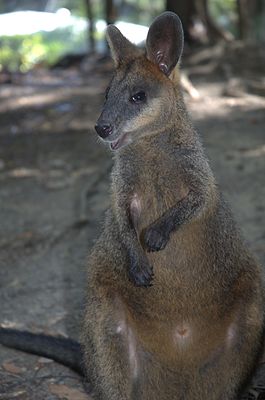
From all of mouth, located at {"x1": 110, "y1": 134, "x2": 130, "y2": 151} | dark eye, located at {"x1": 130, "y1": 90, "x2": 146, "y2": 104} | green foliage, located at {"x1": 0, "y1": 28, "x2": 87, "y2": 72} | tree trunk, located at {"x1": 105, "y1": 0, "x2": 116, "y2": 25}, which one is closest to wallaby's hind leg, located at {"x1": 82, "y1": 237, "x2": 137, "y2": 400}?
mouth, located at {"x1": 110, "y1": 134, "x2": 130, "y2": 151}

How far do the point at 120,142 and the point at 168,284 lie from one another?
736mm

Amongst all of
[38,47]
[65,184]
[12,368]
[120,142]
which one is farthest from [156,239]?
[38,47]

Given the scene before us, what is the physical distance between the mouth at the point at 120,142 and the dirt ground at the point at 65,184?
0.88 meters

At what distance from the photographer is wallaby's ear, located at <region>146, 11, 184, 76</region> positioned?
3.76 metres

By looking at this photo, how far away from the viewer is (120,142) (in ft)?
12.2

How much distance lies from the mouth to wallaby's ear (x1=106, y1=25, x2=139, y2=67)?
431mm

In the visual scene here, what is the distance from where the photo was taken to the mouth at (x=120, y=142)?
3698 mm

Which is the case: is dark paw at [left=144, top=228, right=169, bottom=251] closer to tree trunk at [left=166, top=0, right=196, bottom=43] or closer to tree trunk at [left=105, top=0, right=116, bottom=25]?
tree trunk at [left=166, top=0, right=196, bottom=43]

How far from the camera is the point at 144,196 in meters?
3.80

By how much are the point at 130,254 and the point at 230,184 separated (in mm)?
3613

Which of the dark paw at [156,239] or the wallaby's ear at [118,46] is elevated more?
the wallaby's ear at [118,46]

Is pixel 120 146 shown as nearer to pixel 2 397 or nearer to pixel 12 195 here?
pixel 2 397

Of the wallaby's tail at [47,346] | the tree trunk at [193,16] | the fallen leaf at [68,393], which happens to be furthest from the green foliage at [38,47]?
the fallen leaf at [68,393]

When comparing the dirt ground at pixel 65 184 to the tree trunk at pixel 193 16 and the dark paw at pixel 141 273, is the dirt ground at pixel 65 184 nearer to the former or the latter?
the dark paw at pixel 141 273
